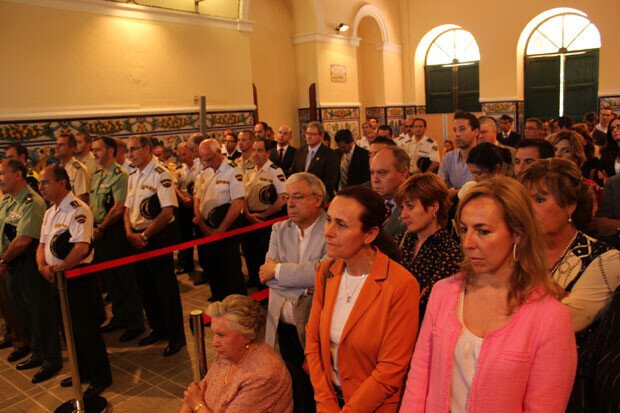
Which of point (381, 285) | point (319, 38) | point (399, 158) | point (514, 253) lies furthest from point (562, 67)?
point (514, 253)

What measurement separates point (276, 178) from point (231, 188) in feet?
2.37

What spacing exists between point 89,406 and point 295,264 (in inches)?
70.3

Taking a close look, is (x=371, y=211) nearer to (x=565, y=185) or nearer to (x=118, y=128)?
(x=565, y=185)

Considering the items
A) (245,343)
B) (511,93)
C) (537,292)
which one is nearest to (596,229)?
(537,292)

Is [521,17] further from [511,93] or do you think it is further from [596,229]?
[596,229]

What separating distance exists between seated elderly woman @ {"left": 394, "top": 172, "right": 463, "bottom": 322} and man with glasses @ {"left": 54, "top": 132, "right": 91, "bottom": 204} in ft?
12.3

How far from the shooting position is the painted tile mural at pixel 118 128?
6473 mm

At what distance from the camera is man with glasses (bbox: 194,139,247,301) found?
462 cm

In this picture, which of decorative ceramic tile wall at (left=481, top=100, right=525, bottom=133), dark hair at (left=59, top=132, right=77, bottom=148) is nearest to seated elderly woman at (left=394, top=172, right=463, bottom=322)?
dark hair at (left=59, top=132, right=77, bottom=148)

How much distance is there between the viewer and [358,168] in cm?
655

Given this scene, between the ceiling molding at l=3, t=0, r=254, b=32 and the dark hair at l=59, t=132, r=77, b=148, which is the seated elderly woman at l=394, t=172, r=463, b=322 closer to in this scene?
the dark hair at l=59, t=132, r=77, b=148

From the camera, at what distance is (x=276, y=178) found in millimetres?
5227

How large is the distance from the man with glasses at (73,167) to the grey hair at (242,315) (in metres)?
3.29

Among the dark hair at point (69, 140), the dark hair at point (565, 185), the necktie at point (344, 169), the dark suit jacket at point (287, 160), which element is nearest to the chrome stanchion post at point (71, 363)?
the dark hair at point (69, 140)
